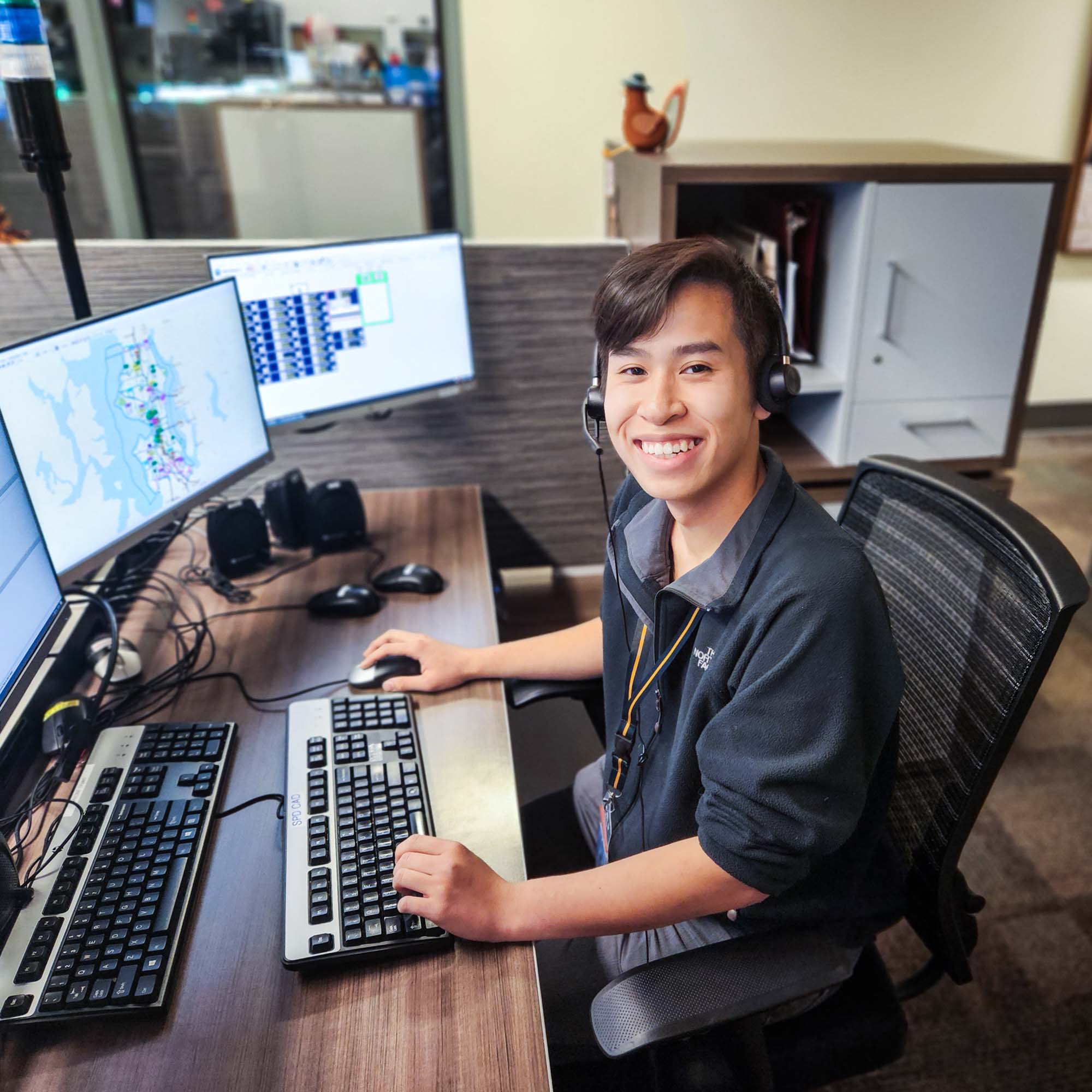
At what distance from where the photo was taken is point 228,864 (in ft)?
2.89

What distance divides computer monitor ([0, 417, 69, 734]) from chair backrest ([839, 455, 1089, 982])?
0.96m

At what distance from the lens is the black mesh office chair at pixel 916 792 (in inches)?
30.8

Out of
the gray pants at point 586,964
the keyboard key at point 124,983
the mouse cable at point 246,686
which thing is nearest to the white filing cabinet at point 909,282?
the mouse cable at point 246,686

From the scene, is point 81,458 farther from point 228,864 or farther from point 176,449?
point 228,864

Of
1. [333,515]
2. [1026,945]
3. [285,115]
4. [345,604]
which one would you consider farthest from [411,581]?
[285,115]

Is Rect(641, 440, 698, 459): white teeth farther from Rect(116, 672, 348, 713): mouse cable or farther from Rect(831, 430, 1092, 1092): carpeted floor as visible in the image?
Rect(831, 430, 1092, 1092): carpeted floor

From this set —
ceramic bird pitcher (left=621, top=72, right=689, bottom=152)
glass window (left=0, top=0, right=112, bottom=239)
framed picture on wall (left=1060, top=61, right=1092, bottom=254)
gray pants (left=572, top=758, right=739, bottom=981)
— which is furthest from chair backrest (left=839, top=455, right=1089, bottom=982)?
framed picture on wall (left=1060, top=61, right=1092, bottom=254)

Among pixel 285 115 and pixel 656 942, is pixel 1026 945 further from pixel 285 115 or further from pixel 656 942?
pixel 285 115

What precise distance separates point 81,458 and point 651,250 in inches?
30.0

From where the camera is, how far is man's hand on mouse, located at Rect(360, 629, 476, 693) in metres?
1.14

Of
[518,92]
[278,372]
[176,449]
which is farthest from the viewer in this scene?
[518,92]

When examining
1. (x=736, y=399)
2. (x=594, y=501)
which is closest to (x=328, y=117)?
(x=594, y=501)

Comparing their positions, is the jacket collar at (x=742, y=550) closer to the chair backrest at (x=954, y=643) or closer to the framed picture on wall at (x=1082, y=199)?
the chair backrest at (x=954, y=643)

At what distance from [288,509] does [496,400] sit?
21.8 inches
